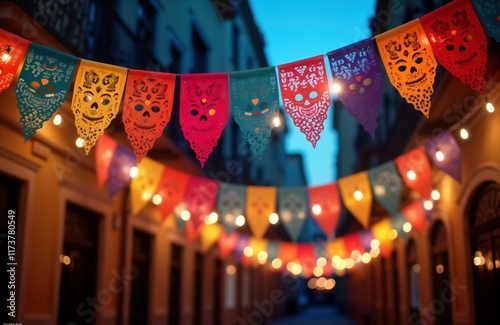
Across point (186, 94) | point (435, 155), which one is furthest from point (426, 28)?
point (435, 155)

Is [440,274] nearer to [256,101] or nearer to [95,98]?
[256,101]

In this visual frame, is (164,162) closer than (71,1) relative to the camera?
No

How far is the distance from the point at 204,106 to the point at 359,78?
1.52m

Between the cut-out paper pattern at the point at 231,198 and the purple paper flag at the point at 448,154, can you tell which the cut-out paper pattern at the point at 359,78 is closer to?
the purple paper flag at the point at 448,154

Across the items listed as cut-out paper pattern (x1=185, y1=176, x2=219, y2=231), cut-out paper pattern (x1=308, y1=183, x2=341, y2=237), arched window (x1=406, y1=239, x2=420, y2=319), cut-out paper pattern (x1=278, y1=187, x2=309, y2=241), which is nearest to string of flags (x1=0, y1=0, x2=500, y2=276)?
cut-out paper pattern (x1=185, y1=176, x2=219, y2=231)

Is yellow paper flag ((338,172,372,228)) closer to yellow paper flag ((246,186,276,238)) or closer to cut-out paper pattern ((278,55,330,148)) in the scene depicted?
yellow paper flag ((246,186,276,238))

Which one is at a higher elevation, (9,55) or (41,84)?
(9,55)

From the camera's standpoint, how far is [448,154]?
8430mm

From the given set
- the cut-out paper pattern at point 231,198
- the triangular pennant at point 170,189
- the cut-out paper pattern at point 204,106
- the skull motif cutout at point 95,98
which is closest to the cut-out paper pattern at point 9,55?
the skull motif cutout at point 95,98

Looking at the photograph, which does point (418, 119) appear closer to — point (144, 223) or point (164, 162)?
point (164, 162)

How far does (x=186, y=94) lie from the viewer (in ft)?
18.8

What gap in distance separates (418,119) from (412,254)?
17.1ft

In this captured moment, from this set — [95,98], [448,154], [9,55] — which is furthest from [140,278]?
[9,55]

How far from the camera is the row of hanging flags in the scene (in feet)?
17.1
